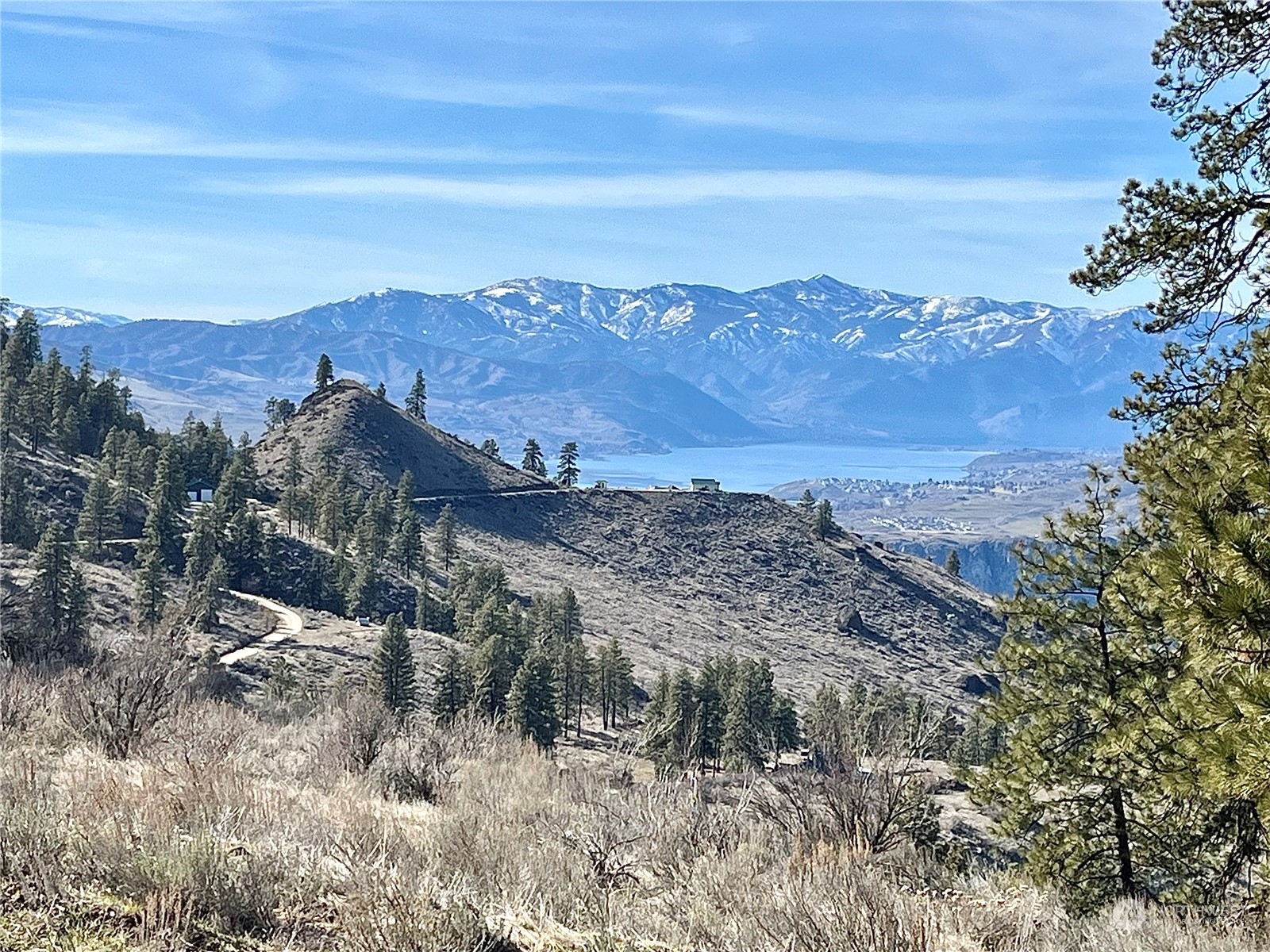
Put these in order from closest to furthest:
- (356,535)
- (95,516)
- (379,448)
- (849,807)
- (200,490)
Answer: (849,807)
(95,516)
(356,535)
(200,490)
(379,448)

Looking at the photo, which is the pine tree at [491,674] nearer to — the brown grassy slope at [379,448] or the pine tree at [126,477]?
the pine tree at [126,477]

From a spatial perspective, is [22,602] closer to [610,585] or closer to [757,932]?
[757,932]

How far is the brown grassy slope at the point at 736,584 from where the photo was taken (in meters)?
88.4

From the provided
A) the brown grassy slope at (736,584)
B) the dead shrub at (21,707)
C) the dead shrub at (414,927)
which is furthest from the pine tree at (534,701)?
the dead shrub at (414,927)

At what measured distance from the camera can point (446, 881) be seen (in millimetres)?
6801

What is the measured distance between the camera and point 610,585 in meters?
101

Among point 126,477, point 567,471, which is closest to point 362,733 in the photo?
point 126,477

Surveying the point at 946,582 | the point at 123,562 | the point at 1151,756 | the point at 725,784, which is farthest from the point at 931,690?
the point at 1151,756

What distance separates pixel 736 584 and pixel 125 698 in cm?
9714

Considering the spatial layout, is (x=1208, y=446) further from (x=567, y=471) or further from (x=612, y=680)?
(x=567, y=471)

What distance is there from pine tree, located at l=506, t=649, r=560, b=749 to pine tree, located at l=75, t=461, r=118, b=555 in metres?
33.7

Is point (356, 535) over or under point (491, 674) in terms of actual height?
over

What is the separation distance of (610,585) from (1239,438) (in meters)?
96.8

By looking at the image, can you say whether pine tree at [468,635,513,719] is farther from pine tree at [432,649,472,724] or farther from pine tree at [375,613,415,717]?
pine tree at [375,613,415,717]
